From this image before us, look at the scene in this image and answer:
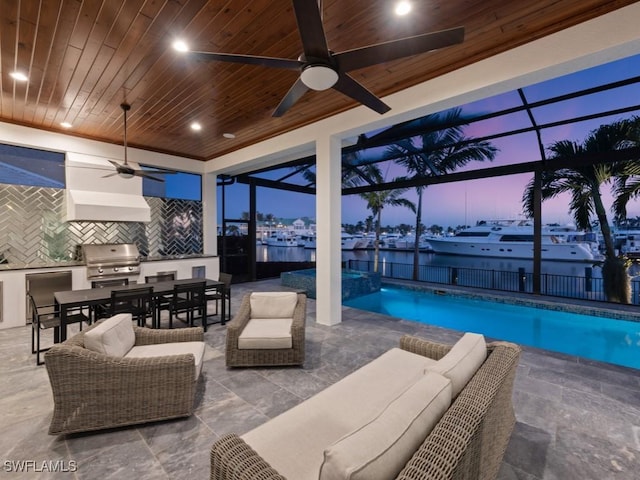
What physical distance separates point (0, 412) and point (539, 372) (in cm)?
492

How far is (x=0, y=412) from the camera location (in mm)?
2277

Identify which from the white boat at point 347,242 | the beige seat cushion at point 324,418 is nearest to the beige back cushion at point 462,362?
the beige seat cushion at point 324,418

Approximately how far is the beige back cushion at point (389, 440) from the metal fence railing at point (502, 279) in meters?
6.54

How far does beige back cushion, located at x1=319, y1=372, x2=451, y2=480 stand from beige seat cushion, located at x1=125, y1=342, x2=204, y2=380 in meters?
1.85

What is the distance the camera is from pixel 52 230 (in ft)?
17.2

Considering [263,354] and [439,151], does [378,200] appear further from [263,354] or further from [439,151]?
[263,354]

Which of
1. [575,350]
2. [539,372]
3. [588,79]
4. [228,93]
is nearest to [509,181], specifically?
[588,79]

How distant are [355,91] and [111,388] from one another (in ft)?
9.27

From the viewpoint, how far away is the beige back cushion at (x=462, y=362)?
1.50m

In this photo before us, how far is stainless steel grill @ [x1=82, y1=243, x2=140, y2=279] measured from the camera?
4996mm

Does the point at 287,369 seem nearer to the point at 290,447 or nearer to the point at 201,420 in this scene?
the point at 201,420

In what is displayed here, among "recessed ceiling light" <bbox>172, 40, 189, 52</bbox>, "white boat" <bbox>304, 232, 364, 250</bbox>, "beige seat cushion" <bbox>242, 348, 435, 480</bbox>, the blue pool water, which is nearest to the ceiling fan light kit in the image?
"recessed ceiling light" <bbox>172, 40, 189, 52</bbox>

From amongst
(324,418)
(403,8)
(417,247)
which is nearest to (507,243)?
(417,247)

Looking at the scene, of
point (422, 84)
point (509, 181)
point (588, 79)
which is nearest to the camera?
point (422, 84)
